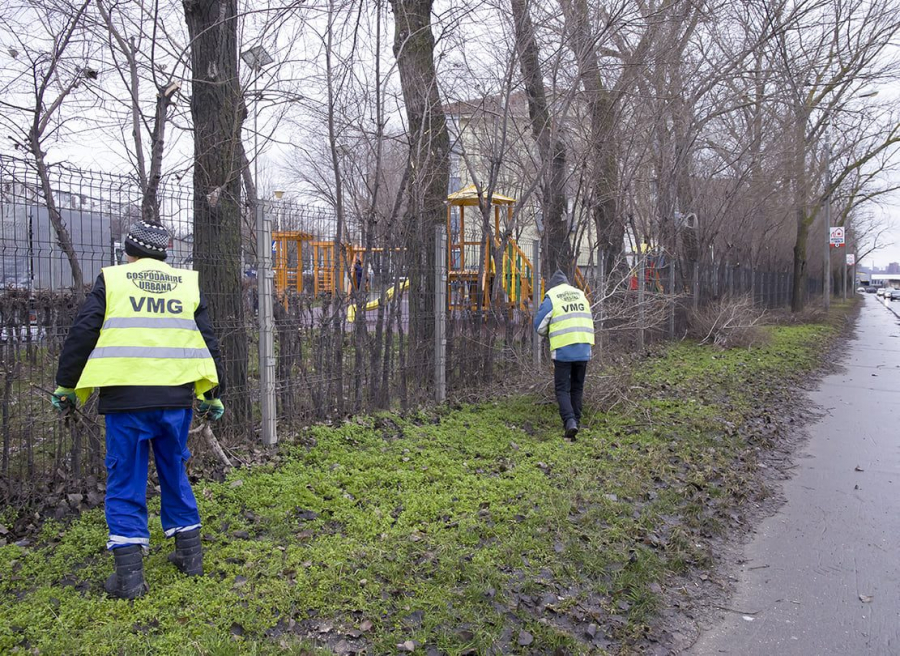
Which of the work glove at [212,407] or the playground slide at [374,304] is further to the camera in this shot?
the playground slide at [374,304]

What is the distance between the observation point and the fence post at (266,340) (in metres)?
6.21

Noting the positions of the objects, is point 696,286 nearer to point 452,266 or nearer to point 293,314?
point 452,266

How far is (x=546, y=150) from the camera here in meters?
9.97

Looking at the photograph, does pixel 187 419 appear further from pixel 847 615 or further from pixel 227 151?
pixel 847 615

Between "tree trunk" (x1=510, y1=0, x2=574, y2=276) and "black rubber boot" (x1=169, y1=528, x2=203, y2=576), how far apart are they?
7227 mm

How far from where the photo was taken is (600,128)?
414 inches

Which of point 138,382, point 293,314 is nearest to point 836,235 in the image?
point 293,314

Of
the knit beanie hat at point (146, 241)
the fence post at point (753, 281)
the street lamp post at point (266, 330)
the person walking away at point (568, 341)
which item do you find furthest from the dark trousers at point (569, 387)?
the fence post at point (753, 281)

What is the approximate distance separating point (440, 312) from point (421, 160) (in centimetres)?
187

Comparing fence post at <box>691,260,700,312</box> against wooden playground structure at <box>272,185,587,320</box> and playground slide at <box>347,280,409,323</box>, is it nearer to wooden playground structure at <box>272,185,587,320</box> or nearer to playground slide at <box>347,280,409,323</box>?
wooden playground structure at <box>272,185,587,320</box>

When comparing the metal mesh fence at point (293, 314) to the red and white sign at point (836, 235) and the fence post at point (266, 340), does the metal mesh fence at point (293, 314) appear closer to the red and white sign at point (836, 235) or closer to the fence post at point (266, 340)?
the fence post at point (266, 340)

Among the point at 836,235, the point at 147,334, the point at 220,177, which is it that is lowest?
the point at 147,334

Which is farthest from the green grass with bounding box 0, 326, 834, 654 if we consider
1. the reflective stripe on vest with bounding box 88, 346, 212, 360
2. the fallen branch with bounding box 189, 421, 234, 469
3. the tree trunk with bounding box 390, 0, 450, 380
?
the tree trunk with bounding box 390, 0, 450, 380

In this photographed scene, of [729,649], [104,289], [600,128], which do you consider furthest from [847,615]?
[600,128]
